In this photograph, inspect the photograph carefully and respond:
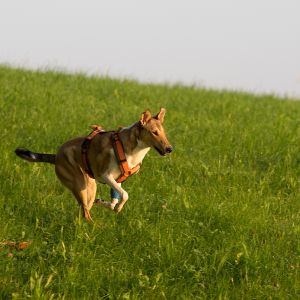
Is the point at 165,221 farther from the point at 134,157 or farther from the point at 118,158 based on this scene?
the point at 118,158

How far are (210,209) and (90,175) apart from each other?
1673 mm

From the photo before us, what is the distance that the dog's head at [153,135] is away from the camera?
24.0 feet

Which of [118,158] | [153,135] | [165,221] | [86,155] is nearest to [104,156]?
[118,158]

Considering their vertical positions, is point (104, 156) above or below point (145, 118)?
below

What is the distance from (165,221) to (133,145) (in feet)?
3.77

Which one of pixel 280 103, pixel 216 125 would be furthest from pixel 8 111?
pixel 280 103

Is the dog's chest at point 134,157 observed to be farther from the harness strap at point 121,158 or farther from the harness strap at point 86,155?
the harness strap at point 86,155

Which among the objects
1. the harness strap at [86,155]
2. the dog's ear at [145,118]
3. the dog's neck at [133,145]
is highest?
the dog's ear at [145,118]

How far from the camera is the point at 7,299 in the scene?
6133mm

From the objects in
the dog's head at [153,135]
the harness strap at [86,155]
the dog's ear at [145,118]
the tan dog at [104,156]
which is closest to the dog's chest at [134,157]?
the tan dog at [104,156]

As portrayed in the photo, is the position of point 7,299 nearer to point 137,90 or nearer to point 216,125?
point 216,125

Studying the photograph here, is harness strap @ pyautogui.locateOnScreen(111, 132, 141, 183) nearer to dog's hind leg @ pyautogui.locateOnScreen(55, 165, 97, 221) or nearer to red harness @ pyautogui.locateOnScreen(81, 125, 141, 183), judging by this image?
red harness @ pyautogui.locateOnScreen(81, 125, 141, 183)

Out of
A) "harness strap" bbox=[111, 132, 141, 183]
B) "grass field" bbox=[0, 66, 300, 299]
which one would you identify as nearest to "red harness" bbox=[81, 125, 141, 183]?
"harness strap" bbox=[111, 132, 141, 183]

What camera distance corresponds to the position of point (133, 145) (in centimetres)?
748
